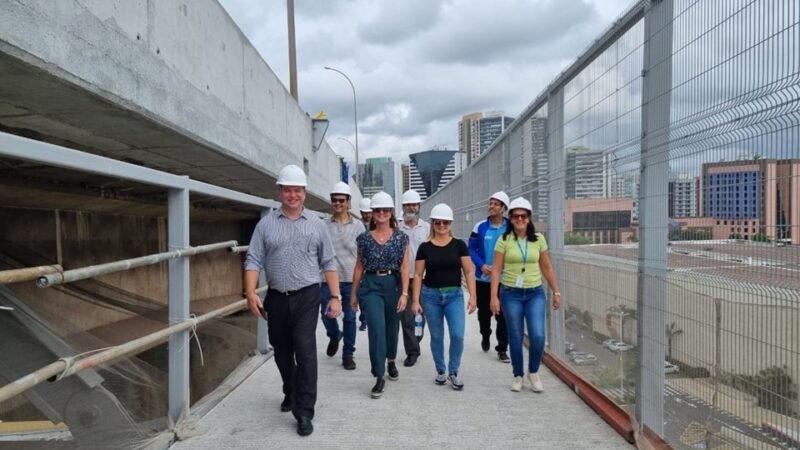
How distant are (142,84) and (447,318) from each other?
10.9 feet

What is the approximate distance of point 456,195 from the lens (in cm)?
1405

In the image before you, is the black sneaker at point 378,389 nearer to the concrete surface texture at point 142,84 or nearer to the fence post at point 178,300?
the fence post at point 178,300

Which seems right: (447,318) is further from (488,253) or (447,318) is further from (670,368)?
(670,368)

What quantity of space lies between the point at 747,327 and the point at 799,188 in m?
0.66

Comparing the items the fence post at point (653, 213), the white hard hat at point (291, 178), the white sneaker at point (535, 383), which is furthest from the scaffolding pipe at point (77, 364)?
the fence post at point (653, 213)

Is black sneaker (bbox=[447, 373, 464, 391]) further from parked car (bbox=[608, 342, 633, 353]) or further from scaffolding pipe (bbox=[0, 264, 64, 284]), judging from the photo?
scaffolding pipe (bbox=[0, 264, 64, 284])

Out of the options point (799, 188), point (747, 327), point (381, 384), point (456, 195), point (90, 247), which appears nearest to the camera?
point (799, 188)

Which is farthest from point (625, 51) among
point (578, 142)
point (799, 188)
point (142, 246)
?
point (142, 246)

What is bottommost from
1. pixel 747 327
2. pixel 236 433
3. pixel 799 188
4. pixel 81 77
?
pixel 236 433

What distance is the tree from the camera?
2.99 metres

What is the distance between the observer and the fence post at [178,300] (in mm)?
3523

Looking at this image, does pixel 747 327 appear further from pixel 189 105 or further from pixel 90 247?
pixel 90 247

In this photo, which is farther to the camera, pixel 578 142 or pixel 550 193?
pixel 550 193

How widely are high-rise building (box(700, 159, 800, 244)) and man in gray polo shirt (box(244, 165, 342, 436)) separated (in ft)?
7.82
